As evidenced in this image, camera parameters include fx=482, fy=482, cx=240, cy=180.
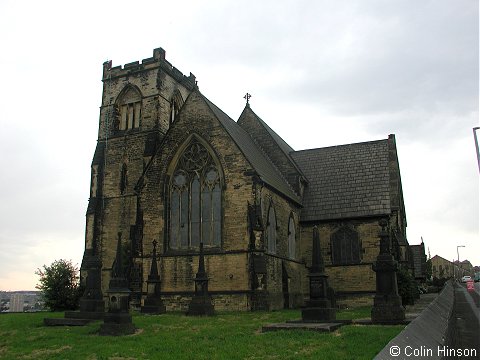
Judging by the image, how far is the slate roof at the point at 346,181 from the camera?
30578 mm

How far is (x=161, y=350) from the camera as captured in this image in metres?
12.0

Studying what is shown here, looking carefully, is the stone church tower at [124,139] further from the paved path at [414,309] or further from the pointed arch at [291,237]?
the paved path at [414,309]

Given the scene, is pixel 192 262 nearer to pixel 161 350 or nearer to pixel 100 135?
pixel 161 350

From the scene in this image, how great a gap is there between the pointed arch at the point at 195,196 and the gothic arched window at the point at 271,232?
271cm

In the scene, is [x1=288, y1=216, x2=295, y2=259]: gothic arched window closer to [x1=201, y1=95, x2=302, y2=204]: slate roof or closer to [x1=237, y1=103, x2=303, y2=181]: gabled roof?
[x1=201, y1=95, x2=302, y2=204]: slate roof

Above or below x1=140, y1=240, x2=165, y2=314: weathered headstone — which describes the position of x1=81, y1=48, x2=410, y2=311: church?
above

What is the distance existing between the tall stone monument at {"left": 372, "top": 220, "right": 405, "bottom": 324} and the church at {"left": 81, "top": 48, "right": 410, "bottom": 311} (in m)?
7.92

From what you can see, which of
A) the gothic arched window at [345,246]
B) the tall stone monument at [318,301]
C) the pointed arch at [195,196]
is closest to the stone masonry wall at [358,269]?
the gothic arched window at [345,246]

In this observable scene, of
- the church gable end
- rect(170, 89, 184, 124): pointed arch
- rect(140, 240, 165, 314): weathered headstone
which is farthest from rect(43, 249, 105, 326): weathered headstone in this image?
rect(170, 89, 184, 124): pointed arch

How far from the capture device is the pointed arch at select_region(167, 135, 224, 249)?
83.4 ft

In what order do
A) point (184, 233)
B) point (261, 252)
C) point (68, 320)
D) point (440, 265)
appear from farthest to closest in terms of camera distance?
point (440, 265) → point (184, 233) → point (261, 252) → point (68, 320)

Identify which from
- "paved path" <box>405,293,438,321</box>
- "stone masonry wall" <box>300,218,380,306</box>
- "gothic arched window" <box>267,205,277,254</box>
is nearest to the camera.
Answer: "paved path" <box>405,293,438,321</box>

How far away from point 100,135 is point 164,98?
579 cm

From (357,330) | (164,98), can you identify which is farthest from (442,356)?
(164,98)
